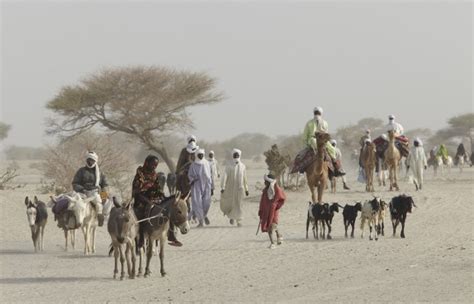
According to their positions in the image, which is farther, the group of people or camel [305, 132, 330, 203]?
camel [305, 132, 330, 203]

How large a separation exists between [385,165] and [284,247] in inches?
602

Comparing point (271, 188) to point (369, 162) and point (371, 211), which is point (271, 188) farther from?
point (369, 162)

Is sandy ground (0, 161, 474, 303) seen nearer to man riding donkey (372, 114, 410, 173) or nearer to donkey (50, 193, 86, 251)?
donkey (50, 193, 86, 251)

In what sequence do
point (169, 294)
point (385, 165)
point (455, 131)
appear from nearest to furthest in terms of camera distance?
point (169, 294) < point (385, 165) < point (455, 131)

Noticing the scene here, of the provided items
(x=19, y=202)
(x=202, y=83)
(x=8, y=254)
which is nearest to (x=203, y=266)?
(x=8, y=254)

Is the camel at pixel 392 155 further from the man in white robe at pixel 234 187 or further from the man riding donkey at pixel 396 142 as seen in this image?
the man in white robe at pixel 234 187

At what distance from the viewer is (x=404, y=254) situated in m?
15.9

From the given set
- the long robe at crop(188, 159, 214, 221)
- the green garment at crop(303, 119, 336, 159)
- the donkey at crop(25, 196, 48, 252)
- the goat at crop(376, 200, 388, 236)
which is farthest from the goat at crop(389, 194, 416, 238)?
the donkey at crop(25, 196, 48, 252)

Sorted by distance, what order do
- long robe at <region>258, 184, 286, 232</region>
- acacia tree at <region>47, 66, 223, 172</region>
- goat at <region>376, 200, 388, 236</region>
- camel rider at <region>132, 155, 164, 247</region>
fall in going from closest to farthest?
camel rider at <region>132, 155, 164, 247</region> < long robe at <region>258, 184, 286, 232</region> < goat at <region>376, 200, 388, 236</region> < acacia tree at <region>47, 66, 223, 172</region>

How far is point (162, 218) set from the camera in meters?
14.0

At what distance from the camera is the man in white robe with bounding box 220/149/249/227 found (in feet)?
71.4

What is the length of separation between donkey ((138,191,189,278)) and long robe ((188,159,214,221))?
757 cm

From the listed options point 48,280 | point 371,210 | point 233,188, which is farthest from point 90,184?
point 371,210

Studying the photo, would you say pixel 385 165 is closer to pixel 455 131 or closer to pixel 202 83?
pixel 202 83
